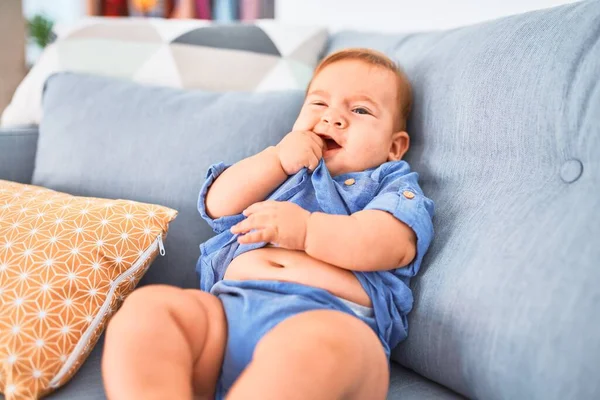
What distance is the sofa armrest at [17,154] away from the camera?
1230 mm

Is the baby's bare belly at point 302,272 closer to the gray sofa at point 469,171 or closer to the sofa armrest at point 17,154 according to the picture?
the gray sofa at point 469,171

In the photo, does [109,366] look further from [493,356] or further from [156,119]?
[156,119]

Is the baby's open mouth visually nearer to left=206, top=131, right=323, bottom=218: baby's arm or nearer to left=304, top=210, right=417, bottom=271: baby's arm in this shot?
left=206, top=131, right=323, bottom=218: baby's arm

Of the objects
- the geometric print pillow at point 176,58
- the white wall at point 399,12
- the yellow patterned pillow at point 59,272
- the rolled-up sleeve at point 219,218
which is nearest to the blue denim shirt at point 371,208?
the rolled-up sleeve at point 219,218

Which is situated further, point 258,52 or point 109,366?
point 258,52

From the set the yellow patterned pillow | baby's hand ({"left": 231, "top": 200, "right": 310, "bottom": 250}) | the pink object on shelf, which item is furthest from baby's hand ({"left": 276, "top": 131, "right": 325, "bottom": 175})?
the pink object on shelf

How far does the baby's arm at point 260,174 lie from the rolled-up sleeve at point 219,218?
0.04 feet

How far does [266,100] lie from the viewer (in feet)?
3.82

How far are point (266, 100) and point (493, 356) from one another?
0.72m

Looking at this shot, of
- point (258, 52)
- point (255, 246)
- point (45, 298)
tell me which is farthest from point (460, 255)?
point (258, 52)

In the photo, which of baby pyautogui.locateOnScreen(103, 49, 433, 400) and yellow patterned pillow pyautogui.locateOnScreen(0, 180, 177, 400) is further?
yellow patterned pillow pyautogui.locateOnScreen(0, 180, 177, 400)

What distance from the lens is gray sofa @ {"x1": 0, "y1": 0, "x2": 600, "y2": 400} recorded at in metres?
0.67

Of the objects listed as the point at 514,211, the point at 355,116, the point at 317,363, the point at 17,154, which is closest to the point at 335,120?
the point at 355,116

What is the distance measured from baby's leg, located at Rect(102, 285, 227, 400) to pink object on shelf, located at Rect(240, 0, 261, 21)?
6.35 ft
